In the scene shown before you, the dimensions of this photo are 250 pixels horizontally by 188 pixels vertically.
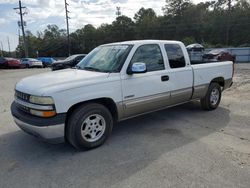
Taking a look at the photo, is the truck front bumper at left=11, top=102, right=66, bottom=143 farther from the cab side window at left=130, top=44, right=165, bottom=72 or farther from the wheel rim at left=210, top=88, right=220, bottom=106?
the wheel rim at left=210, top=88, right=220, bottom=106

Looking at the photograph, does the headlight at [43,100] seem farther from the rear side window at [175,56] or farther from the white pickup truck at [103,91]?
the rear side window at [175,56]

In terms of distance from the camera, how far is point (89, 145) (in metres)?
4.12

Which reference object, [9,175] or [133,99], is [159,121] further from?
[9,175]

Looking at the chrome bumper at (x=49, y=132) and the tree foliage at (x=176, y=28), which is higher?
the tree foliage at (x=176, y=28)

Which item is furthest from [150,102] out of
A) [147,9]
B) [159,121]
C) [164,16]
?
[147,9]

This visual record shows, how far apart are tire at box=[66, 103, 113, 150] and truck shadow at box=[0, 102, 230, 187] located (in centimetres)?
17

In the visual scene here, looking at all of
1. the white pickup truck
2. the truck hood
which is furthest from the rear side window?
the truck hood

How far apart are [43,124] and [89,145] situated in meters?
0.90

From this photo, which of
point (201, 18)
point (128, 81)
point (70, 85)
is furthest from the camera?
point (201, 18)

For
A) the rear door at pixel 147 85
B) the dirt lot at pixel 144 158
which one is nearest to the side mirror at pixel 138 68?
the rear door at pixel 147 85

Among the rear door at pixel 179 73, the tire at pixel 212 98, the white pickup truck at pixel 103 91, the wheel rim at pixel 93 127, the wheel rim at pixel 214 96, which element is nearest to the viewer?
the white pickup truck at pixel 103 91

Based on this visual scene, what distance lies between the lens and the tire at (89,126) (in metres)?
3.90

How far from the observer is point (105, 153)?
4.05 m

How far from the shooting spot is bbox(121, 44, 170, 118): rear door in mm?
4453
